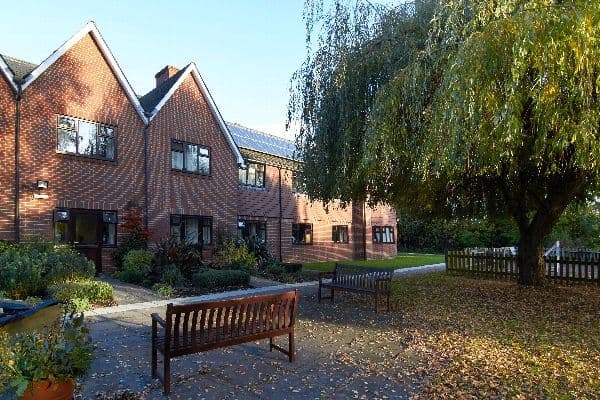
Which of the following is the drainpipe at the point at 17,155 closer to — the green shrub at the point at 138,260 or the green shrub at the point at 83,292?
the green shrub at the point at 138,260

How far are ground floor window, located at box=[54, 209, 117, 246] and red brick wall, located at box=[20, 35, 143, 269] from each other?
0.28m

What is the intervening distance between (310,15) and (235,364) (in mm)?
6879

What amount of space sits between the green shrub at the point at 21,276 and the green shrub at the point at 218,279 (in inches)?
164

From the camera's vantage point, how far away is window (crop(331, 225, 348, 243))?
27.6 meters

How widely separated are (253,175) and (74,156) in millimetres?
9333

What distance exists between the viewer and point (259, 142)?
82.4 ft

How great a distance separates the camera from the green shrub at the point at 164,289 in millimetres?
12065

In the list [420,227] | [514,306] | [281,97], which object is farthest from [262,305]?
[420,227]

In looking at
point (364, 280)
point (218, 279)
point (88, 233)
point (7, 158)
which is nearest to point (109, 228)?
point (88, 233)

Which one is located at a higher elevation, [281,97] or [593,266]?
[281,97]

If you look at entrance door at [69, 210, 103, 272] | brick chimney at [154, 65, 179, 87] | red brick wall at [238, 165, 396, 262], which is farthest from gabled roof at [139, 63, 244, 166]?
entrance door at [69, 210, 103, 272]

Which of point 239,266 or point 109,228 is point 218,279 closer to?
point 239,266

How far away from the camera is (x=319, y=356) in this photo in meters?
6.31

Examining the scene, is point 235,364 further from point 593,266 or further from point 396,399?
point 593,266
